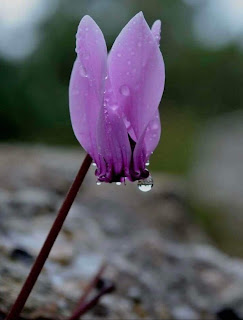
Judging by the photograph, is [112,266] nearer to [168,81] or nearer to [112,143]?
[112,143]

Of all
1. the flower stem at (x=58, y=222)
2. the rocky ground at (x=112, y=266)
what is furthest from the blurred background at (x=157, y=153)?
the flower stem at (x=58, y=222)

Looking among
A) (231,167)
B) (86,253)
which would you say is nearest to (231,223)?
(231,167)

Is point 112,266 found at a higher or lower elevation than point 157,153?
higher

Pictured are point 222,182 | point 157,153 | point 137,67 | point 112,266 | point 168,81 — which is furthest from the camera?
point 168,81

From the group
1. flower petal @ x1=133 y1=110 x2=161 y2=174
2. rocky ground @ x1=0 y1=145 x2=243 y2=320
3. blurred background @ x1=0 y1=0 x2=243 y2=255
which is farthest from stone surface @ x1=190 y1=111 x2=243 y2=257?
flower petal @ x1=133 y1=110 x2=161 y2=174

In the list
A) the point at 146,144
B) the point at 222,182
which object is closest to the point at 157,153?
the point at 222,182

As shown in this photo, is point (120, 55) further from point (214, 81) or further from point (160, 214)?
point (214, 81)

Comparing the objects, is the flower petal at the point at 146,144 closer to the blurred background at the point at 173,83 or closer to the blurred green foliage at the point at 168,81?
the blurred background at the point at 173,83
